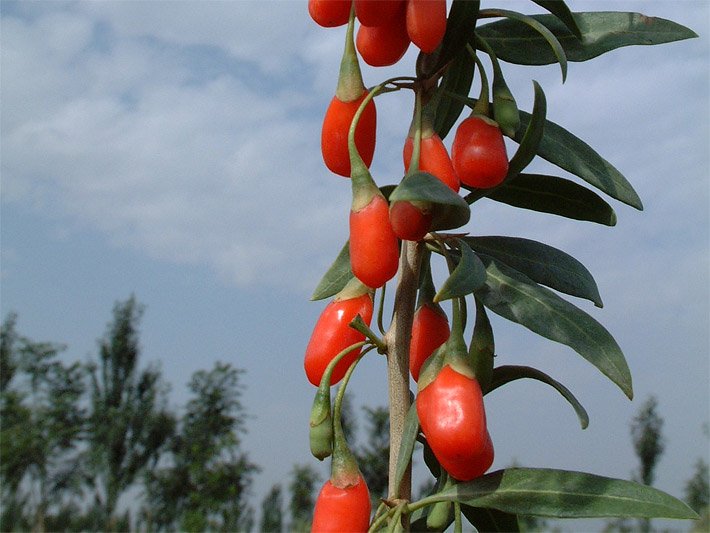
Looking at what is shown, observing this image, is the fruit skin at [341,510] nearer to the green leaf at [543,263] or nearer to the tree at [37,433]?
the green leaf at [543,263]

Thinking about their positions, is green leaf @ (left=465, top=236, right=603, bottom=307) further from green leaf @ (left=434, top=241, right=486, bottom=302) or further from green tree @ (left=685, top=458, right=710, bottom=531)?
green tree @ (left=685, top=458, right=710, bottom=531)

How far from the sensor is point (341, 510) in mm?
1098

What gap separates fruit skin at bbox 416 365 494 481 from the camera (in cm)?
99

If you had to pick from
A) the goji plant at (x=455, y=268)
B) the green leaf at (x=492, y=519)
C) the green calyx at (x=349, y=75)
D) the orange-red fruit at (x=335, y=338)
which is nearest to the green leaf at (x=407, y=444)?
the goji plant at (x=455, y=268)

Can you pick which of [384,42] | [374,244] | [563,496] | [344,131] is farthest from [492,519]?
[384,42]

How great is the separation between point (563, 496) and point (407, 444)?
0.81 ft

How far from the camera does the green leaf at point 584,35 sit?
1329 millimetres

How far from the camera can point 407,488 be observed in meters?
1.16

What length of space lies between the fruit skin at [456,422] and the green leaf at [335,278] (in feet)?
1.23

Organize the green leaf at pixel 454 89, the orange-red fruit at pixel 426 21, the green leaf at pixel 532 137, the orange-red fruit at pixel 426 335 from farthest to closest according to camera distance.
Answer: the green leaf at pixel 454 89
the orange-red fruit at pixel 426 335
the green leaf at pixel 532 137
the orange-red fruit at pixel 426 21

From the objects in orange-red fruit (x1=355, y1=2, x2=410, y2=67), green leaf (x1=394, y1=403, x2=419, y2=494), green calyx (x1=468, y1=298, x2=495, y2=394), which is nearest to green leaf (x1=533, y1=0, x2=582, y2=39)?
orange-red fruit (x1=355, y1=2, x2=410, y2=67)

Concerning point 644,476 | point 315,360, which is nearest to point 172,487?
point 644,476

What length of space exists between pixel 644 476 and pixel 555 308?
14578 mm

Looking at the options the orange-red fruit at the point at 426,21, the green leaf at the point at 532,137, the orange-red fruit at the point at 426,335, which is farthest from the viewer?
the orange-red fruit at the point at 426,335
